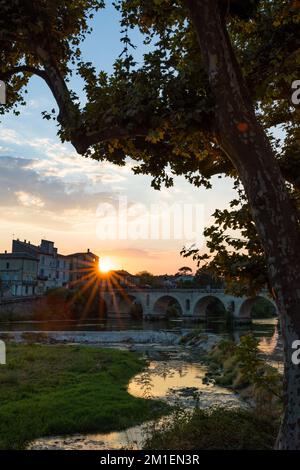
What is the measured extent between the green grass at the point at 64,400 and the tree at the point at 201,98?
751 centimetres

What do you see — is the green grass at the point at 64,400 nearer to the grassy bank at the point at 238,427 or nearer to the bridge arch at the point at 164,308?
the grassy bank at the point at 238,427

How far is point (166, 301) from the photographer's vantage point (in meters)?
94.0

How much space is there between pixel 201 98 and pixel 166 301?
288ft

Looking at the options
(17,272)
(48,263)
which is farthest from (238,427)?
(48,263)

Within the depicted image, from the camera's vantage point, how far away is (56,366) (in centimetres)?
2403

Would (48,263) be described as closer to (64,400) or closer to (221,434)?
(64,400)

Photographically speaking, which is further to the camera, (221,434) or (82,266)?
(82,266)

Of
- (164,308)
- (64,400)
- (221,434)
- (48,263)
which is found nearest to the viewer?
(221,434)

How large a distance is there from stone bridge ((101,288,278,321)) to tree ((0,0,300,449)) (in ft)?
224

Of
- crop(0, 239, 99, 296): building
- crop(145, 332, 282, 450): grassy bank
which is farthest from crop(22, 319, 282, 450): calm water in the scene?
crop(0, 239, 99, 296): building

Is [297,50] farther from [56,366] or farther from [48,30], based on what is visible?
[56,366]

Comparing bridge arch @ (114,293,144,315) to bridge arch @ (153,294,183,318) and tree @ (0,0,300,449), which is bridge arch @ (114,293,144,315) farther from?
tree @ (0,0,300,449)

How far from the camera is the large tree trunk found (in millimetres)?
6234

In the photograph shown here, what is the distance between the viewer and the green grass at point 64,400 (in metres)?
12.9
